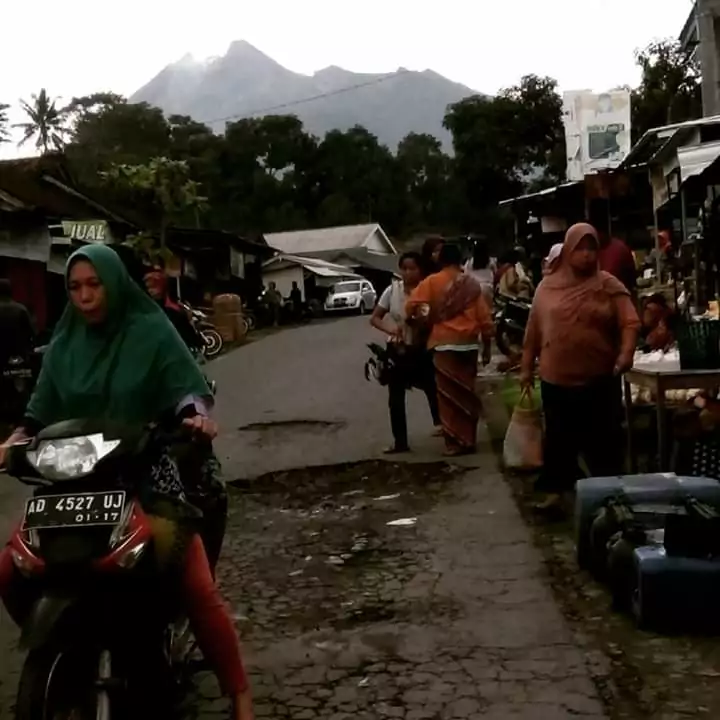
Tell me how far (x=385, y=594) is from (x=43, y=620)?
9.67ft

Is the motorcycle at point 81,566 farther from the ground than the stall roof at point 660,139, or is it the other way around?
the stall roof at point 660,139

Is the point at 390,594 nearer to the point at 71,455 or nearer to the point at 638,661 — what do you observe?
the point at 638,661

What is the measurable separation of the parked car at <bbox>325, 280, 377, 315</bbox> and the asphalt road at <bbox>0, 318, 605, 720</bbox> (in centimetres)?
3807

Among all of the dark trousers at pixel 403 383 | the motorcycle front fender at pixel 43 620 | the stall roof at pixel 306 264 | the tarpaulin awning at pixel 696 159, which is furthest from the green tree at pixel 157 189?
the motorcycle front fender at pixel 43 620

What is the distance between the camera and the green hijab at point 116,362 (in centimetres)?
396

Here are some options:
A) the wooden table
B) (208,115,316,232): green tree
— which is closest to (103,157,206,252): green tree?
the wooden table

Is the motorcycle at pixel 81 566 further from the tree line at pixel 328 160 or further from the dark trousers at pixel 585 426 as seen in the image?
the tree line at pixel 328 160

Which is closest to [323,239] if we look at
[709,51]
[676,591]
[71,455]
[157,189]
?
[157,189]

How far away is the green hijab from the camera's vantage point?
13.0 ft

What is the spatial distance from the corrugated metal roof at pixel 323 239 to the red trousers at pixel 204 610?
220 feet

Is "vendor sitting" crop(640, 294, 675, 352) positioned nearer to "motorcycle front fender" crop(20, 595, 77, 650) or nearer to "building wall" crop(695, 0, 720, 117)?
"motorcycle front fender" crop(20, 595, 77, 650)

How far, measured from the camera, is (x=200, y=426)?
12.7 ft

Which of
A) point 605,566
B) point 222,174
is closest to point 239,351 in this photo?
point 605,566

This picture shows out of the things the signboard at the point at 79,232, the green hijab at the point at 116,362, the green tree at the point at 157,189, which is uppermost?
the green tree at the point at 157,189
